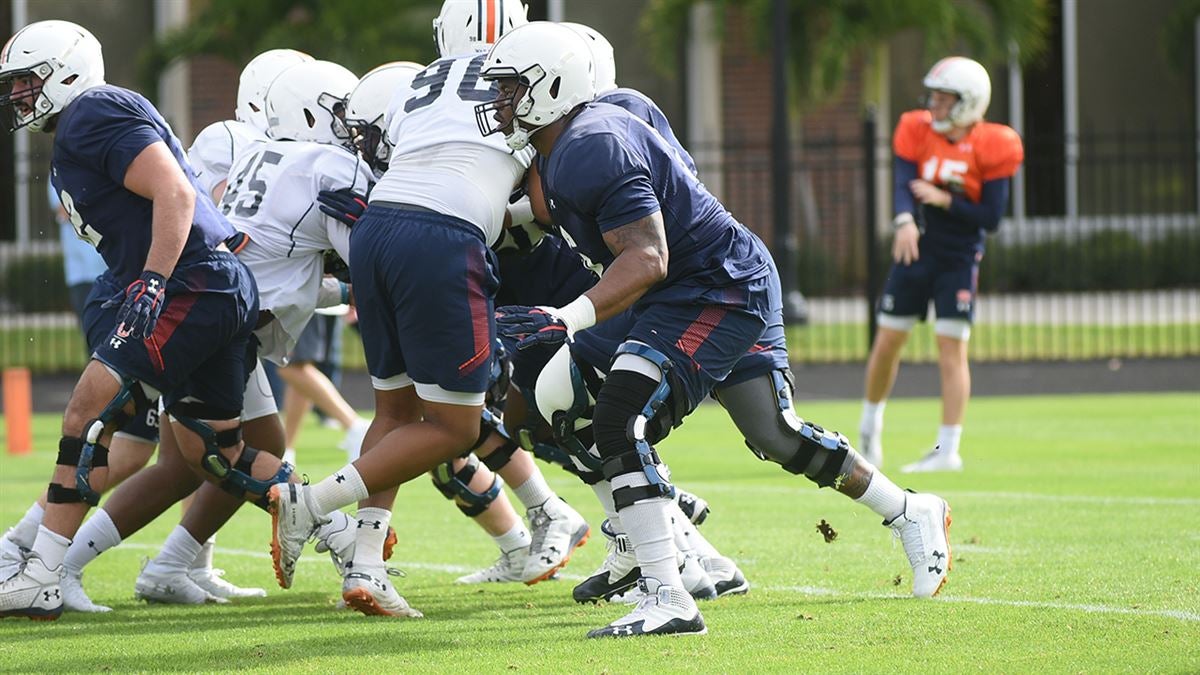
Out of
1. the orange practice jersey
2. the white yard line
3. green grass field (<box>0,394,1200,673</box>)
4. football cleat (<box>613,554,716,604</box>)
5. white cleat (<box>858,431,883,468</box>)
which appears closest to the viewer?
green grass field (<box>0,394,1200,673</box>)

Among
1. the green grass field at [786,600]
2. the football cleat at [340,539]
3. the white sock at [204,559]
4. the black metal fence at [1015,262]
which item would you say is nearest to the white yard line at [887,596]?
the green grass field at [786,600]

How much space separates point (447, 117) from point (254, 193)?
0.95 m

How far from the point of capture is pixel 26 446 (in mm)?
11938

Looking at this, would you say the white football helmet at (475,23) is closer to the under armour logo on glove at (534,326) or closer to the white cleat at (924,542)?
the under armour logo on glove at (534,326)

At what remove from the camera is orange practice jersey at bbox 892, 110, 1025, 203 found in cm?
1020

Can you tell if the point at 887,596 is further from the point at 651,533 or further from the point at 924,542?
the point at 651,533

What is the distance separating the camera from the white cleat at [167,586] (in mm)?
6453

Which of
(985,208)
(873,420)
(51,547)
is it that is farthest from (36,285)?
(51,547)

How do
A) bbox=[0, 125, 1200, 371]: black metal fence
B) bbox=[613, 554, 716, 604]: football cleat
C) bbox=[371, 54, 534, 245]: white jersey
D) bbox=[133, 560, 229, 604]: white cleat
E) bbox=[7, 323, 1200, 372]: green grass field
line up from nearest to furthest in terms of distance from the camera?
1. bbox=[371, 54, 534, 245]: white jersey
2. bbox=[613, 554, 716, 604]: football cleat
3. bbox=[133, 560, 229, 604]: white cleat
4. bbox=[7, 323, 1200, 372]: green grass field
5. bbox=[0, 125, 1200, 371]: black metal fence

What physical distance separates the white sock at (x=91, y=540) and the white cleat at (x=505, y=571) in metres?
1.33

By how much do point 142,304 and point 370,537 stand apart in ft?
3.63

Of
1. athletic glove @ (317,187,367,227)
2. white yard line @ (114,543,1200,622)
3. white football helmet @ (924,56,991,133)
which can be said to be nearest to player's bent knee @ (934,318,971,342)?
white football helmet @ (924,56,991,133)

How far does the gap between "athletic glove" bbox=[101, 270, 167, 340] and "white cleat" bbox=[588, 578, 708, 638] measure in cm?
181

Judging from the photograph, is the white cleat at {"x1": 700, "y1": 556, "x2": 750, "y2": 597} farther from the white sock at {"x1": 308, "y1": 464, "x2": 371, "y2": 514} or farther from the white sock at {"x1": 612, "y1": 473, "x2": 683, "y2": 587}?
the white sock at {"x1": 308, "y1": 464, "x2": 371, "y2": 514}
